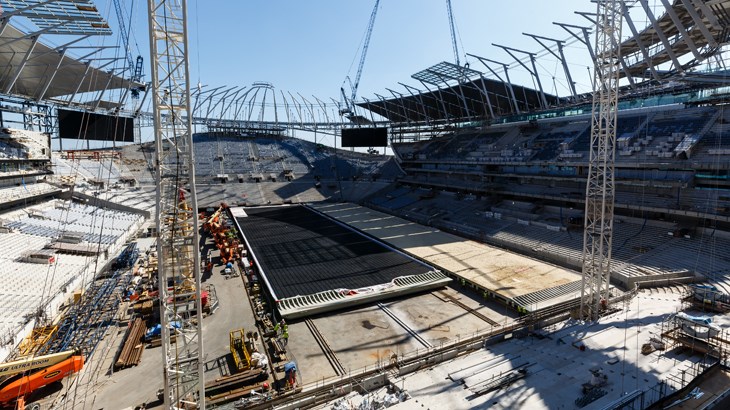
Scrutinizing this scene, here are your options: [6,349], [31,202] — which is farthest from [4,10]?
[6,349]

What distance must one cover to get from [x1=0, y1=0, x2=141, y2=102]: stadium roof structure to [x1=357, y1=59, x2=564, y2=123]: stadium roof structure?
34.7 metres

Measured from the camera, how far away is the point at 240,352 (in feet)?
47.0

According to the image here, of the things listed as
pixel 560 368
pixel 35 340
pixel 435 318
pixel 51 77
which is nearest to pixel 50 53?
pixel 51 77

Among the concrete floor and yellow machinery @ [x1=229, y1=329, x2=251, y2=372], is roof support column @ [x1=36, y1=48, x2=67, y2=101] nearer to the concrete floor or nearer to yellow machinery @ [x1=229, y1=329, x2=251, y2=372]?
yellow machinery @ [x1=229, y1=329, x2=251, y2=372]

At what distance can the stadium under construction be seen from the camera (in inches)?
429

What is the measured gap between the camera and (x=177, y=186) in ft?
30.2

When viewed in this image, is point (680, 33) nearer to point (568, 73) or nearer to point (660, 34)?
point (660, 34)

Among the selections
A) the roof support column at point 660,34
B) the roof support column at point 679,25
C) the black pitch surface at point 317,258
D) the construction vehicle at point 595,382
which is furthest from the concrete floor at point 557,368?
the roof support column at point 660,34

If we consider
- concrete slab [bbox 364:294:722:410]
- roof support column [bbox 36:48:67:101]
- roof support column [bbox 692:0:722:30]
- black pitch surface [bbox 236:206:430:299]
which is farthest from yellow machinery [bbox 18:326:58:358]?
roof support column [bbox 692:0:722:30]

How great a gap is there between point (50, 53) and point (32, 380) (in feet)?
92.1

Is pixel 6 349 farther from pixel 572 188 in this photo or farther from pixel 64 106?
pixel 572 188

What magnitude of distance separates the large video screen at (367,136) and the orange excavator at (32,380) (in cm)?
5101

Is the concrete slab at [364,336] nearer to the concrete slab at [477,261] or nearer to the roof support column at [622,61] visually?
the concrete slab at [477,261]

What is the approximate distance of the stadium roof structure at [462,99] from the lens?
1752 inches
